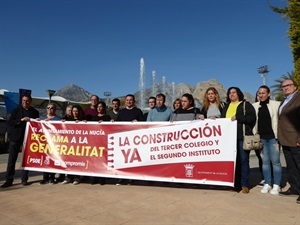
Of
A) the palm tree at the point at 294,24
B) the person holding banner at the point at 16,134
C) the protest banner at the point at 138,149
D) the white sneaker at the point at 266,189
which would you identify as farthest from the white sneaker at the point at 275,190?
the palm tree at the point at 294,24

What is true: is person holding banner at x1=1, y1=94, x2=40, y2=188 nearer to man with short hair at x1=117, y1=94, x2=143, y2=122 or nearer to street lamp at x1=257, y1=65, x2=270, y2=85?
man with short hair at x1=117, y1=94, x2=143, y2=122

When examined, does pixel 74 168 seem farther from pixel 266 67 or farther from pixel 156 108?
pixel 266 67

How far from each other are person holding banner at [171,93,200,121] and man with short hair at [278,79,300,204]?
63.4 inches

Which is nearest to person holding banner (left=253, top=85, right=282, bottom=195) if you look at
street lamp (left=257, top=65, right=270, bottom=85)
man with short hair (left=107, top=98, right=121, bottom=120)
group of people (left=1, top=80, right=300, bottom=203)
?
group of people (left=1, top=80, right=300, bottom=203)

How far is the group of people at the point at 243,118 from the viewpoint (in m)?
4.96

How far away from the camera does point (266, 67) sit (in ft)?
107

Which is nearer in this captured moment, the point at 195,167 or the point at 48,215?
the point at 48,215

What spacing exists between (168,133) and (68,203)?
2234 mm

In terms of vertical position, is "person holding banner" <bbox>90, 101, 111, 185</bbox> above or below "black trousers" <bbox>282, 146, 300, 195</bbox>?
above

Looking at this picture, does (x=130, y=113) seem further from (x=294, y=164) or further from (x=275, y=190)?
(x=294, y=164)

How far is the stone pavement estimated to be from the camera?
390 cm

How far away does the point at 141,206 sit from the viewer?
14.8 ft

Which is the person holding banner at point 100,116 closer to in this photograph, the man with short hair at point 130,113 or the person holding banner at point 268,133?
the man with short hair at point 130,113

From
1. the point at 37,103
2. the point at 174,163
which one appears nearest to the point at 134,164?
the point at 174,163
